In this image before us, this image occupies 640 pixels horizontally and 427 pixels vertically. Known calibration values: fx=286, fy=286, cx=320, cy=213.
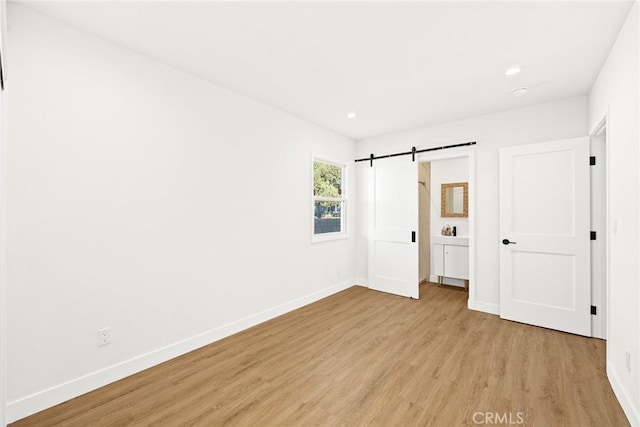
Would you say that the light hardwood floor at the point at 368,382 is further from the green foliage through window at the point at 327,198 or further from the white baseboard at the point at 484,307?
the green foliage through window at the point at 327,198

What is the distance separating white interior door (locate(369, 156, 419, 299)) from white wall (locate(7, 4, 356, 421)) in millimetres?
2074

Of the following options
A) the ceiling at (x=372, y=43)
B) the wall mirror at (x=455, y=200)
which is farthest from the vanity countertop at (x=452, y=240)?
the ceiling at (x=372, y=43)

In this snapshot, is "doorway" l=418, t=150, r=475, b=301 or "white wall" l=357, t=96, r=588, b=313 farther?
"doorway" l=418, t=150, r=475, b=301

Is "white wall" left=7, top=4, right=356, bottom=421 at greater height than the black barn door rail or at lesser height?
lesser

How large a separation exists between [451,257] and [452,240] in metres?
0.31

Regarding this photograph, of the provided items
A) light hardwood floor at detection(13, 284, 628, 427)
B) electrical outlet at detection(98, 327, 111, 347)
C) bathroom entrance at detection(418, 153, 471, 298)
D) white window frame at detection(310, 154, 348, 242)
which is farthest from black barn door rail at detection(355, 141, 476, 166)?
electrical outlet at detection(98, 327, 111, 347)

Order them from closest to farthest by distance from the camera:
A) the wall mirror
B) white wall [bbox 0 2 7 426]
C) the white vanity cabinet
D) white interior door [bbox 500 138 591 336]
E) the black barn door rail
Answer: white wall [bbox 0 2 7 426]
white interior door [bbox 500 138 591 336]
the black barn door rail
the white vanity cabinet
the wall mirror

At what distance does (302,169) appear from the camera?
4.09 metres

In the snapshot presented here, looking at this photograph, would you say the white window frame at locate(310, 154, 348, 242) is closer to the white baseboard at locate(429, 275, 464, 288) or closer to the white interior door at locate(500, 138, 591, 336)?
the white baseboard at locate(429, 275, 464, 288)

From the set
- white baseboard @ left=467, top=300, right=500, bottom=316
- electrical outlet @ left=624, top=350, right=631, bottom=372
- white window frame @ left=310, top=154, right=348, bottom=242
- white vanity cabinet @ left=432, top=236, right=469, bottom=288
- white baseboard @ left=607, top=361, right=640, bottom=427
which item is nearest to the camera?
white baseboard @ left=607, top=361, right=640, bottom=427

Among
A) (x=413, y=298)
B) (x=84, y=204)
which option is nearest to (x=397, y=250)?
(x=413, y=298)

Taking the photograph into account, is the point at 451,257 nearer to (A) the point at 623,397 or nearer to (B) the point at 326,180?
(B) the point at 326,180

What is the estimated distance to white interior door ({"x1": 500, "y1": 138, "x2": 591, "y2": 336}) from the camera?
3.14m

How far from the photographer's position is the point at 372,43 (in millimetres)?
2256
